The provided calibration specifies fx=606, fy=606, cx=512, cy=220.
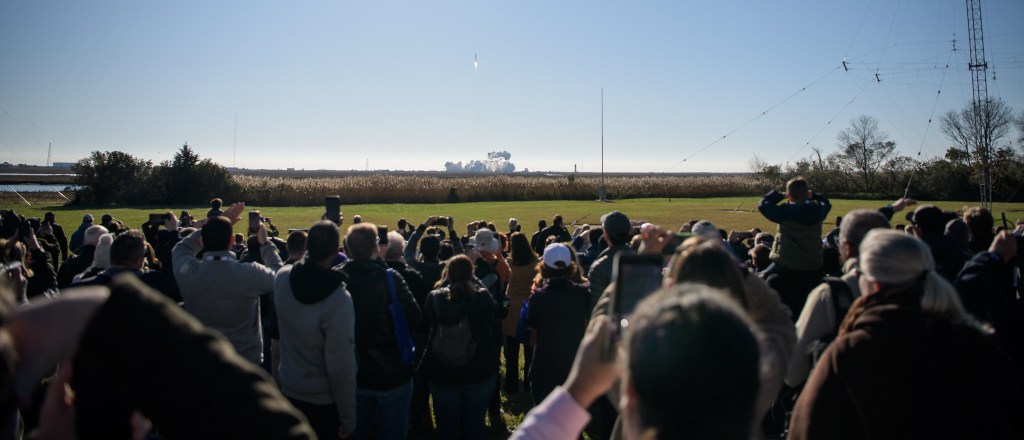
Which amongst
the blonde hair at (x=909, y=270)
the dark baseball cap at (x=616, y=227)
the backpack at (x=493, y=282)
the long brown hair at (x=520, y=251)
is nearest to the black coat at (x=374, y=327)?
the backpack at (x=493, y=282)

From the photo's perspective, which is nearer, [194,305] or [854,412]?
[854,412]

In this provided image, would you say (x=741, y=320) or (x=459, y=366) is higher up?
(x=741, y=320)

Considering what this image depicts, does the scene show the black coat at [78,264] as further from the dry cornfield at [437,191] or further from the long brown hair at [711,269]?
the dry cornfield at [437,191]

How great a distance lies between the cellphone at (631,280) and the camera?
2131mm

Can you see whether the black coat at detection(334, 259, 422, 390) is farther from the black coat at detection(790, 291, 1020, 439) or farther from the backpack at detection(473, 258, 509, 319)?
the black coat at detection(790, 291, 1020, 439)

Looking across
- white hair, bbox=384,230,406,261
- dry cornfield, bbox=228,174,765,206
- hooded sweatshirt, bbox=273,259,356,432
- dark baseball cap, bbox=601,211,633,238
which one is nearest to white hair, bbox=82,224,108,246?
white hair, bbox=384,230,406,261

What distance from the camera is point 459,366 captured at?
5.14m

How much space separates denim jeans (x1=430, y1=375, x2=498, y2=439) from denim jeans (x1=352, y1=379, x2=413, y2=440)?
305 millimetres

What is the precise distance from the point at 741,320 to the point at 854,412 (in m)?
1.41

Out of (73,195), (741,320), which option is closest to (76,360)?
(741,320)

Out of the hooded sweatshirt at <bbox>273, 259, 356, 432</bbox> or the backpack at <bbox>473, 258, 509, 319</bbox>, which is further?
the backpack at <bbox>473, 258, 509, 319</bbox>

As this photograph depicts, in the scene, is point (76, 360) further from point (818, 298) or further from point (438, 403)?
point (438, 403)

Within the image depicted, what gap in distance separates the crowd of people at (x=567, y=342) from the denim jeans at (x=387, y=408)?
2 centimetres

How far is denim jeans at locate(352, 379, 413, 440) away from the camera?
4.95 meters
